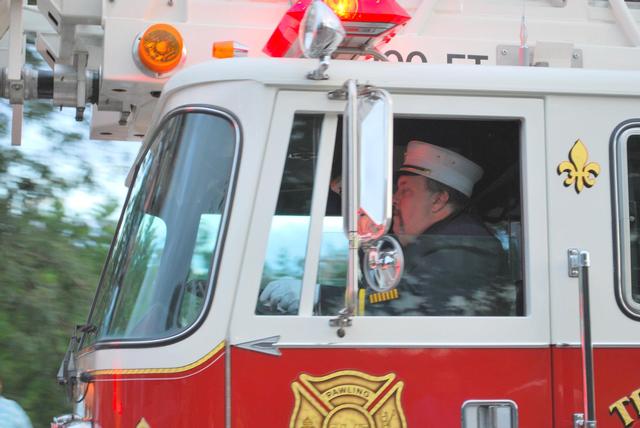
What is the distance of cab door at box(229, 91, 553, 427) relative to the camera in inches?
119

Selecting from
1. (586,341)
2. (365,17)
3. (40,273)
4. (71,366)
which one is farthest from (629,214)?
(40,273)

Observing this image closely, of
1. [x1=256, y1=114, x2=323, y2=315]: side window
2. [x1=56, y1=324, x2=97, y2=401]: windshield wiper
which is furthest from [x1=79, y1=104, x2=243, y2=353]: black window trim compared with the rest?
[x1=56, y1=324, x2=97, y2=401]: windshield wiper

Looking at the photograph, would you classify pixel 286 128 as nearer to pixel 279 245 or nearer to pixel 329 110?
pixel 329 110

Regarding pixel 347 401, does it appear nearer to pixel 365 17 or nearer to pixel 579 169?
pixel 579 169

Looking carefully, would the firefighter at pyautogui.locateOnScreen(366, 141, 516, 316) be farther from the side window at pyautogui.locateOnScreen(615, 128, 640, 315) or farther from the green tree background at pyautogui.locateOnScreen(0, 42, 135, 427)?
the green tree background at pyautogui.locateOnScreen(0, 42, 135, 427)

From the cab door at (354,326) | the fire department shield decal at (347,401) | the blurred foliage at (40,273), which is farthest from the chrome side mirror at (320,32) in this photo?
the blurred foliage at (40,273)

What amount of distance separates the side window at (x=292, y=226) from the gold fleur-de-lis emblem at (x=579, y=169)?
84 centimetres

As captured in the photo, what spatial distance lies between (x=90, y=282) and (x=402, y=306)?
6.83 metres

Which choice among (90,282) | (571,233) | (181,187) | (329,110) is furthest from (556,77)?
(90,282)

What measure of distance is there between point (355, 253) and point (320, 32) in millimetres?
715

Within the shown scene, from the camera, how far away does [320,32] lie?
3107mm

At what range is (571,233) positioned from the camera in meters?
3.27

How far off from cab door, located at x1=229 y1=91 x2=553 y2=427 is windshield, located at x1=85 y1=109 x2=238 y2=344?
0.45 ft

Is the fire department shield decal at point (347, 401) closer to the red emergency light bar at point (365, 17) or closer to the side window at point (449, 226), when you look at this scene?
the side window at point (449, 226)
